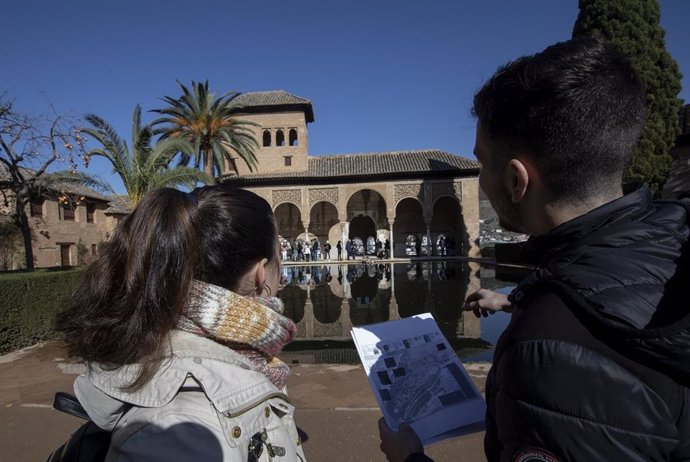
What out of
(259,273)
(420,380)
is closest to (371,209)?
(420,380)

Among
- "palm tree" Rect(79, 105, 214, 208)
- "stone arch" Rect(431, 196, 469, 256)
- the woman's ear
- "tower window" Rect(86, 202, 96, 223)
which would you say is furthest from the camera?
"stone arch" Rect(431, 196, 469, 256)

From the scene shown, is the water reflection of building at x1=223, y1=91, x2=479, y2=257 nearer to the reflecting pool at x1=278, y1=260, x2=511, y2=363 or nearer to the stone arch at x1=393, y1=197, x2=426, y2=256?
the stone arch at x1=393, y1=197, x2=426, y2=256

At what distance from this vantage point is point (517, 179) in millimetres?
936

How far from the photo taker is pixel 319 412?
11.9ft

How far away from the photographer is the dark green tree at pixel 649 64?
13.4 m

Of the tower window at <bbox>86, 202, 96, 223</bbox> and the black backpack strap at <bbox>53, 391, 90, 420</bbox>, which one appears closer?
the black backpack strap at <bbox>53, 391, 90, 420</bbox>

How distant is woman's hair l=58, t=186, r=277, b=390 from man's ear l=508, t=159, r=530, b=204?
29.8 inches

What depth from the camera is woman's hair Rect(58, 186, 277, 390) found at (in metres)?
0.98

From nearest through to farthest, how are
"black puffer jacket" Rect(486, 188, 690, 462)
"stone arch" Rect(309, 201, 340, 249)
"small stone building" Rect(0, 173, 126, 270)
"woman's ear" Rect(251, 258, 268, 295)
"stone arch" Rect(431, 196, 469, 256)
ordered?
"black puffer jacket" Rect(486, 188, 690, 462), "woman's ear" Rect(251, 258, 268, 295), "small stone building" Rect(0, 173, 126, 270), "stone arch" Rect(431, 196, 469, 256), "stone arch" Rect(309, 201, 340, 249)

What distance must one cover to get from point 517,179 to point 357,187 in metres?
28.7

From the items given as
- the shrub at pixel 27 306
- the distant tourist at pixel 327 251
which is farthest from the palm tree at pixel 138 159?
the distant tourist at pixel 327 251

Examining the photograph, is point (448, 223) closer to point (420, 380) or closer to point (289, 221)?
point (289, 221)

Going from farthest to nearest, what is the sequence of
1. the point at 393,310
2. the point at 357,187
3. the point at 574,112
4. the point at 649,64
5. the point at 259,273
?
the point at 357,187 → the point at 649,64 → the point at 393,310 → the point at 259,273 → the point at 574,112

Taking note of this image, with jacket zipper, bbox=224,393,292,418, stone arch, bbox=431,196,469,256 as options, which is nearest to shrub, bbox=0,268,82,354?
jacket zipper, bbox=224,393,292,418
